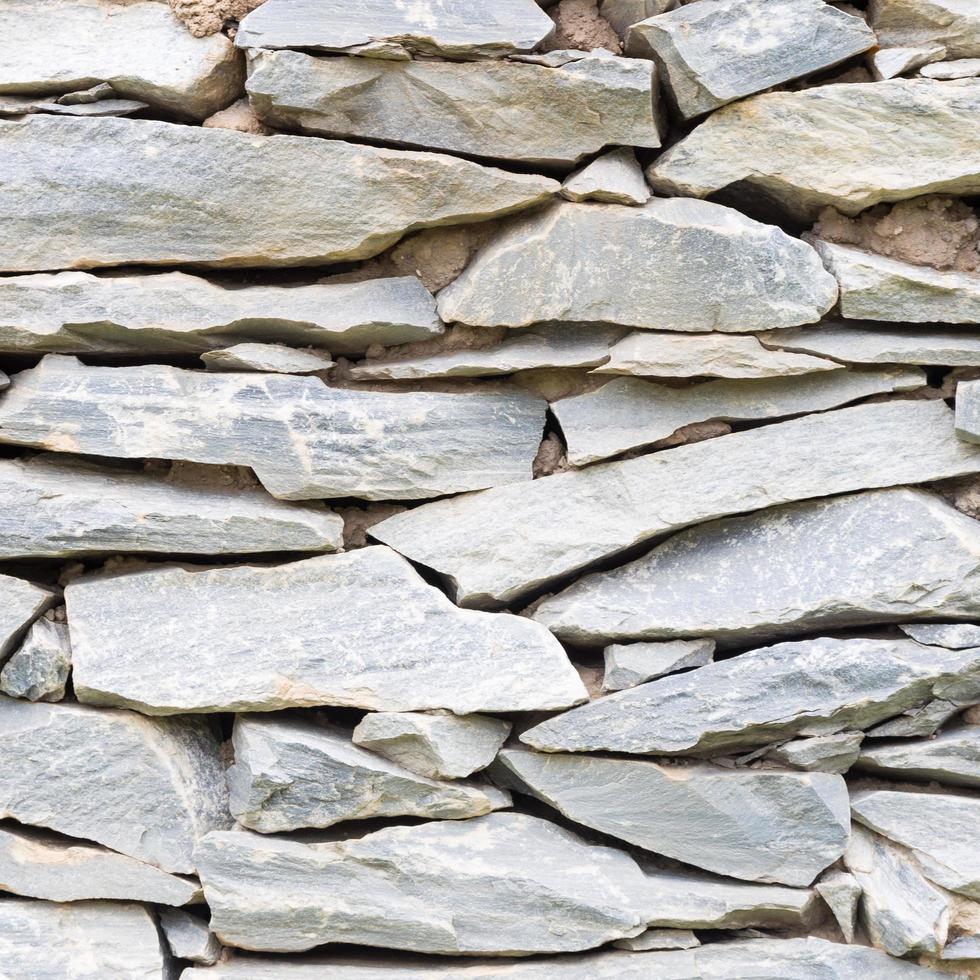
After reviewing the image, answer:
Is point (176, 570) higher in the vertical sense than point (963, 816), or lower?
higher

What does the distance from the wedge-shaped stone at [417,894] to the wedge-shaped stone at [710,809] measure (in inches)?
5.1

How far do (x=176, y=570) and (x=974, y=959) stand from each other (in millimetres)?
2225

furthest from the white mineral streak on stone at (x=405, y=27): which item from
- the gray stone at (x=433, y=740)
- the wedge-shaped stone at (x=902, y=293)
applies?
the gray stone at (x=433, y=740)

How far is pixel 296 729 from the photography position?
7.98 feet

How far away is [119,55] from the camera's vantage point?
242cm

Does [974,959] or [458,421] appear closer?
[974,959]

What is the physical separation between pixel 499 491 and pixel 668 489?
44cm

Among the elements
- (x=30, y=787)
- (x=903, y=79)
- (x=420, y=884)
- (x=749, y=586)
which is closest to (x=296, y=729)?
(x=420, y=884)

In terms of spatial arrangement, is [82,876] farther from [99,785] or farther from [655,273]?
[655,273]

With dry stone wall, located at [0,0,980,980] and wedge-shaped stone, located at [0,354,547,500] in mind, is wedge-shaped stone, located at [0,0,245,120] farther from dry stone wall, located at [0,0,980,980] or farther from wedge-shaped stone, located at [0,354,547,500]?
wedge-shaped stone, located at [0,354,547,500]

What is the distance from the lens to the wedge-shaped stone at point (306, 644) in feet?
7.79

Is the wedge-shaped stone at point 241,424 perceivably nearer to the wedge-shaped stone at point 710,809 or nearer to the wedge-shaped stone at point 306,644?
the wedge-shaped stone at point 306,644

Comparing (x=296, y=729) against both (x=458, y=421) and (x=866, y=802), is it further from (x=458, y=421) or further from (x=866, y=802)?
(x=866, y=802)

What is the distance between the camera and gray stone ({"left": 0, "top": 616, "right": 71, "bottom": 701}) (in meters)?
2.41
